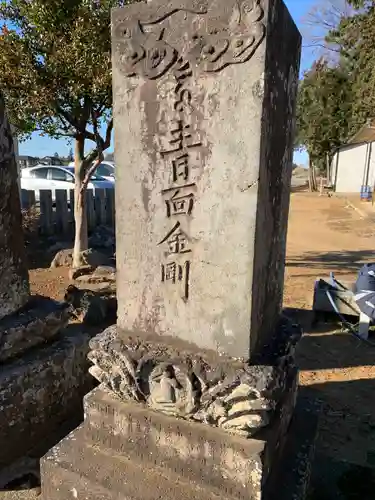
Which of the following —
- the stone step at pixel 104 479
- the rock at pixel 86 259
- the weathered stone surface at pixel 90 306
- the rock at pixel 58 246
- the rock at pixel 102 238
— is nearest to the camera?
the stone step at pixel 104 479

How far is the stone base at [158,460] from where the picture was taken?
5.58 ft

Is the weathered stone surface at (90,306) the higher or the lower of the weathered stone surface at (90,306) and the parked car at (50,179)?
the lower

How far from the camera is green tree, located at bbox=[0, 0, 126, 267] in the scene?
17.4ft

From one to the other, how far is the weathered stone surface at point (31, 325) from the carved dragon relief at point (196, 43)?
5.57ft

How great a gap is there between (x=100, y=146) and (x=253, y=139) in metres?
5.33

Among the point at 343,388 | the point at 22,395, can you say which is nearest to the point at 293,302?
the point at 343,388

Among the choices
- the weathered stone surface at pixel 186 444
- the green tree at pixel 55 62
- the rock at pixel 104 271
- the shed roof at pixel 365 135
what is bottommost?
the rock at pixel 104 271

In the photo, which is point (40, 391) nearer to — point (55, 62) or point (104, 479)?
point (104, 479)

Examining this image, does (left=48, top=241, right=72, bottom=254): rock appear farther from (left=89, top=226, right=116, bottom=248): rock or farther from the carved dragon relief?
the carved dragon relief

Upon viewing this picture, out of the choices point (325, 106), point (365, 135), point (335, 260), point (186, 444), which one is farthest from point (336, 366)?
point (325, 106)

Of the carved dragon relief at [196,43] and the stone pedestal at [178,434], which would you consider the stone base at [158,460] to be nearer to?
the stone pedestal at [178,434]

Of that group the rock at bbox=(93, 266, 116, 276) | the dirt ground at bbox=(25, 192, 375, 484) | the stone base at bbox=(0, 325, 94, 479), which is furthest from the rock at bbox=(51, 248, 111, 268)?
the stone base at bbox=(0, 325, 94, 479)

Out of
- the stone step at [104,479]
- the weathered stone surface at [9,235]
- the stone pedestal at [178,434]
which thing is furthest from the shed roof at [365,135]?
the stone step at [104,479]

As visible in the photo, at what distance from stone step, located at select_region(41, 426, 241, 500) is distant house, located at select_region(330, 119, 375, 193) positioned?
74.0 ft
